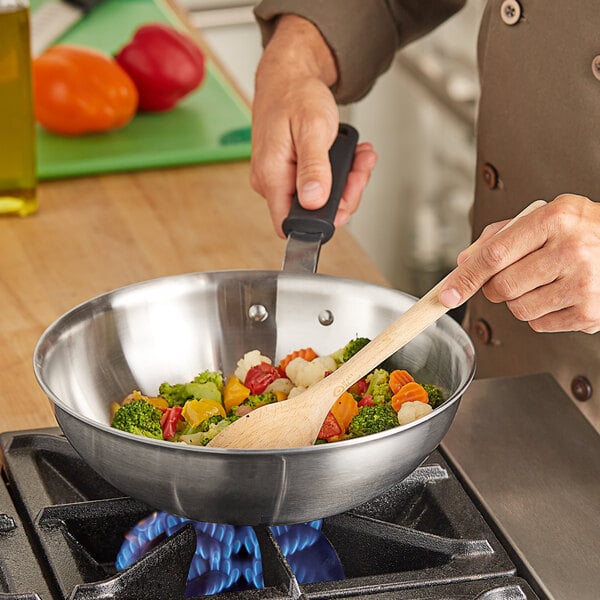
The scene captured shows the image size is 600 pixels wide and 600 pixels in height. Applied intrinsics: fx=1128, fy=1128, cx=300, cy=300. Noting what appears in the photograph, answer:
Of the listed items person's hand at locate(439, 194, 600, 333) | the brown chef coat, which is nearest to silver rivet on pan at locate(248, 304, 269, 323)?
person's hand at locate(439, 194, 600, 333)

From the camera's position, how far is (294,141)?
3.96 ft

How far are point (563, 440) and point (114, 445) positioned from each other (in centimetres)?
42

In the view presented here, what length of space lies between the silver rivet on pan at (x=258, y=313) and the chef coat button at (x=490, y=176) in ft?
1.28

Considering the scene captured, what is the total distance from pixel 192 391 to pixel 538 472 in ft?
1.00

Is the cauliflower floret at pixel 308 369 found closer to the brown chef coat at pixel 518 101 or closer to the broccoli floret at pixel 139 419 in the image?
the broccoli floret at pixel 139 419

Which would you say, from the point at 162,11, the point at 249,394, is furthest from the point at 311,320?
the point at 162,11

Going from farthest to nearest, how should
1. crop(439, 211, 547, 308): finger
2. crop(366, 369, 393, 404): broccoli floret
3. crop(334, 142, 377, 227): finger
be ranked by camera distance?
crop(334, 142, 377, 227): finger < crop(366, 369, 393, 404): broccoli floret < crop(439, 211, 547, 308): finger

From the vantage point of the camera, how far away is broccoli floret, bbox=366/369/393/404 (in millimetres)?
963

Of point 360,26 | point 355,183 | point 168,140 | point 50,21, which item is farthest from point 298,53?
point 50,21

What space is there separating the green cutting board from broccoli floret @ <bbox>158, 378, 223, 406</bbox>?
710 millimetres

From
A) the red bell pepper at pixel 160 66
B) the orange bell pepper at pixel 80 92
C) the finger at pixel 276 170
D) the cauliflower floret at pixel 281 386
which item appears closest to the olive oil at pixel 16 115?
the orange bell pepper at pixel 80 92

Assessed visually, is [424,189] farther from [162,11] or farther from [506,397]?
[506,397]

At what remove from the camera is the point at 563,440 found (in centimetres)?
100

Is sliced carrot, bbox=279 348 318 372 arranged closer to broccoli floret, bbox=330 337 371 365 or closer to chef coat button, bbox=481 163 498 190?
broccoli floret, bbox=330 337 371 365
